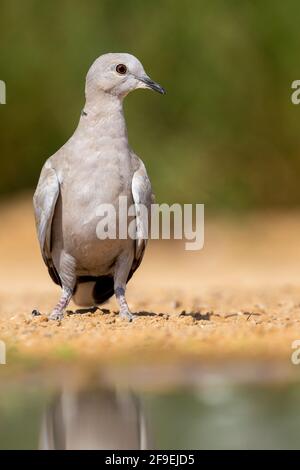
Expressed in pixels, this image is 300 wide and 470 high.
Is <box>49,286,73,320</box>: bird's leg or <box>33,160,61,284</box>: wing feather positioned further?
<box>49,286,73,320</box>: bird's leg

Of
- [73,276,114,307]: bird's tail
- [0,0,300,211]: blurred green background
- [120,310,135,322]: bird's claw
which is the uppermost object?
[0,0,300,211]: blurred green background

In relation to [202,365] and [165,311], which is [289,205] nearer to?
[165,311]

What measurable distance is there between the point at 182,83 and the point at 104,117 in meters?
10.7

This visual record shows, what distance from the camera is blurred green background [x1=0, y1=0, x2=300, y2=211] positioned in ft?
63.5

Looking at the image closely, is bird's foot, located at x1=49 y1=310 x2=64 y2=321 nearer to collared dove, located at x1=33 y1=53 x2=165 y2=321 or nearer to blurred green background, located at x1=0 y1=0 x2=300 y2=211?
collared dove, located at x1=33 y1=53 x2=165 y2=321

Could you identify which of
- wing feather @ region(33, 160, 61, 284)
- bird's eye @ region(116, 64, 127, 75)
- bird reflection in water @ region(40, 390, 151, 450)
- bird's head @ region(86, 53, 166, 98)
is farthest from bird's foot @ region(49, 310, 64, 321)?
bird reflection in water @ region(40, 390, 151, 450)

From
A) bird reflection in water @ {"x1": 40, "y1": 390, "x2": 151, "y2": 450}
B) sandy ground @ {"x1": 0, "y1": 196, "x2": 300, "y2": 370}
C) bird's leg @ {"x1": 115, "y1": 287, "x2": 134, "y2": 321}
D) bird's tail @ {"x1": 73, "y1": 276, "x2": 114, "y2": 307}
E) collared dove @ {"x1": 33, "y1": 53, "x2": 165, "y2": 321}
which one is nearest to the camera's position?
bird reflection in water @ {"x1": 40, "y1": 390, "x2": 151, "y2": 450}

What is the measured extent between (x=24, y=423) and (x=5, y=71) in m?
14.8

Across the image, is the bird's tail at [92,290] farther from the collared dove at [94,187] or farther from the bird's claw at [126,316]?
the bird's claw at [126,316]

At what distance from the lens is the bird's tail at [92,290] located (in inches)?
369

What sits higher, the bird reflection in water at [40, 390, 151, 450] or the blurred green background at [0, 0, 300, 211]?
the blurred green background at [0, 0, 300, 211]

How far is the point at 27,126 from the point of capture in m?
20.8

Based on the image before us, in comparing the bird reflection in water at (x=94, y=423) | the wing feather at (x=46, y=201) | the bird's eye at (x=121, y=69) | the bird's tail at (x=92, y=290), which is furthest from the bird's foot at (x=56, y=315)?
the bird reflection in water at (x=94, y=423)
